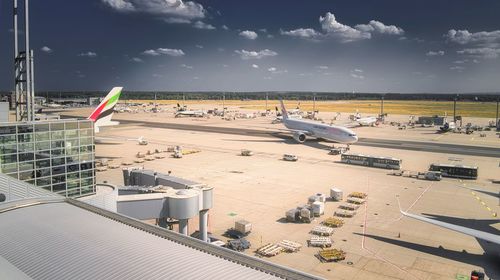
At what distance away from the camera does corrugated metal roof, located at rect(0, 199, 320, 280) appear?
1419cm

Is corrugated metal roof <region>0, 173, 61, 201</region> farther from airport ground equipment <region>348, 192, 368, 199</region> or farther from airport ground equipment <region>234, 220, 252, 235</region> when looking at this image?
airport ground equipment <region>348, 192, 368, 199</region>

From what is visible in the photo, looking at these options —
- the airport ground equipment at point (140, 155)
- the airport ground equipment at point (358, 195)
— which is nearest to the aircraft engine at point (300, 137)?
the airport ground equipment at point (140, 155)

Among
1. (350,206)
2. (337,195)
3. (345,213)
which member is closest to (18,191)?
(345,213)

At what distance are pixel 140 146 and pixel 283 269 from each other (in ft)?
249

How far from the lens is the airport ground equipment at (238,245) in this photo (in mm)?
31109

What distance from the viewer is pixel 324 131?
86.2 meters

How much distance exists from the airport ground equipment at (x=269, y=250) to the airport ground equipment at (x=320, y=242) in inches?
114

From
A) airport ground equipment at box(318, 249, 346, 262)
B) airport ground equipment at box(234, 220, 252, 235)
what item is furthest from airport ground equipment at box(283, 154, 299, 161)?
airport ground equipment at box(318, 249, 346, 262)

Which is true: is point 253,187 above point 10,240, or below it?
below

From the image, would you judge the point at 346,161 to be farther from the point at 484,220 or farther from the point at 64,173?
the point at 64,173

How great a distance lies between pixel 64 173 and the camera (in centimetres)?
3262

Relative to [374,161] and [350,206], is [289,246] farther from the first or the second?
[374,161]

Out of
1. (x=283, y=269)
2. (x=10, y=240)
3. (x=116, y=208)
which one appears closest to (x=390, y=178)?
(x=116, y=208)

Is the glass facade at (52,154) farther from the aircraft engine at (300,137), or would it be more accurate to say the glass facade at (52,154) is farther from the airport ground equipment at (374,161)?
the aircraft engine at (300,137)
